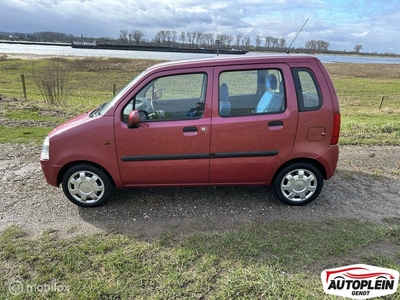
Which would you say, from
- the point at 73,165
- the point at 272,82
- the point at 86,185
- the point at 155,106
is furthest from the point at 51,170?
the point at 272,82

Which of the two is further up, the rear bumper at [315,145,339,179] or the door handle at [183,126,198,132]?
the door handle at [183,126,198,132]

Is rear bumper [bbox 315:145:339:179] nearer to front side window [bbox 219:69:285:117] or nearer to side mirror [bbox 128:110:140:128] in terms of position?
front side window [bbox 219:69:285:117]

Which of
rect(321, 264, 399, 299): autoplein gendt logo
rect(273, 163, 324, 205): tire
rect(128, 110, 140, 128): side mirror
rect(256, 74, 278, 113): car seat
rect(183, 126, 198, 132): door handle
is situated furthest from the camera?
rect(273, 163, 324, 205): tire

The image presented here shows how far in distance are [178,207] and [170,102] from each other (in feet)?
4.65

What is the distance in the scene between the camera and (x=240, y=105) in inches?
141

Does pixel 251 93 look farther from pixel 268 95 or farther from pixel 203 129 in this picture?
pixel 203 129

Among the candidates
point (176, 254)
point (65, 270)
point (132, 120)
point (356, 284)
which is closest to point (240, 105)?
point (132, 120)

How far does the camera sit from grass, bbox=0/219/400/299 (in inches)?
94.3

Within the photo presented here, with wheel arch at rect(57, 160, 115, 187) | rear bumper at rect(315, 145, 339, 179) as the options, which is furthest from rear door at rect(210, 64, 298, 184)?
wheel arch at rect(57, 160, 115, 187)

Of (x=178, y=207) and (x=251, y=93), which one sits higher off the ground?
(x=251, y=93)

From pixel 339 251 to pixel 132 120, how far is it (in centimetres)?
270

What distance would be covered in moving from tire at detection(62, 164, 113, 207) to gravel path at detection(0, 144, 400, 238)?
133 millimetres

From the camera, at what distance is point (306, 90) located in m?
3.52

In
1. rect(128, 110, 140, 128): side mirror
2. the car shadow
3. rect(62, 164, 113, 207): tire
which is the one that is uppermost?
rect(128, 110, 140, 128): side mirror
